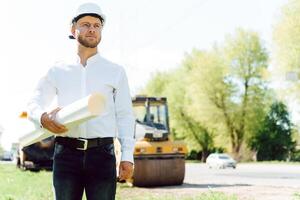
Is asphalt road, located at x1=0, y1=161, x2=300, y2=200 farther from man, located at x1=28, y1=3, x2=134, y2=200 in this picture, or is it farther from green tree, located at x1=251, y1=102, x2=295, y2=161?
green tree, located at x1=251, y1=102, x2=295, y2=161

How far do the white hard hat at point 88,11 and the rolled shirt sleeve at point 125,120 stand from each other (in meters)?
0.44

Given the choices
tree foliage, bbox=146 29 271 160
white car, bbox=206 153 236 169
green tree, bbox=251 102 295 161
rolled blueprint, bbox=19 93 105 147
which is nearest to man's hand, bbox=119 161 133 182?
rolled blueprint, bbox=19 93 105 147

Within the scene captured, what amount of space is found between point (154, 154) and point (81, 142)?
40.2 ft

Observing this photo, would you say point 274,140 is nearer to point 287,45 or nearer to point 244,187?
point 287,45

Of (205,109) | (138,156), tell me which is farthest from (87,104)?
(205,109)

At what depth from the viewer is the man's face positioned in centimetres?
404

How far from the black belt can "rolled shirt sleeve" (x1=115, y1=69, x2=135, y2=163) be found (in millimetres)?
107

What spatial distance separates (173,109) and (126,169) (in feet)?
209

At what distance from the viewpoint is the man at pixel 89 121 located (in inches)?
155

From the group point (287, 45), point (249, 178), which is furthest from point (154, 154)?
point (287, 45)

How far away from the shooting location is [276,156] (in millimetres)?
75875

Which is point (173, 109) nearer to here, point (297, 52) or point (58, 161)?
point (297, 52)

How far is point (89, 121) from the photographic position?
3.98 meters

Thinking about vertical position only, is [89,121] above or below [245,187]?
above
